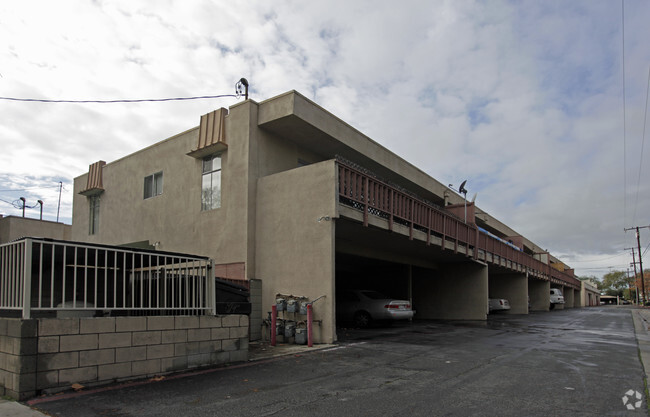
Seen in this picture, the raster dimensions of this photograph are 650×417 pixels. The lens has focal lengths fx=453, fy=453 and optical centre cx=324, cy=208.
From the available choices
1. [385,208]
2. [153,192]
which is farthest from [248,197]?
[153,192]

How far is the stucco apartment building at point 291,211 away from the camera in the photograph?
497 inches

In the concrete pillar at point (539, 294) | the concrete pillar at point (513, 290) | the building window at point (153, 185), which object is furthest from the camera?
the concrete pillar at point (539, 294)

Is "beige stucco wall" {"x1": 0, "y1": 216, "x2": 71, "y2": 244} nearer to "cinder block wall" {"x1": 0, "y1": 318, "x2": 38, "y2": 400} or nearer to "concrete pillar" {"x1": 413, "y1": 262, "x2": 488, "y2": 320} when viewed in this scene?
"concrete pillar" {"x1": 413, "y1": 262, "x2": 488, "y2": 320}

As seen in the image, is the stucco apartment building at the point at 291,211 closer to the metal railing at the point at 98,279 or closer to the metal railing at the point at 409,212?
the metal railing at the point at 409,212

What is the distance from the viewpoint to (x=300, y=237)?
12711mm

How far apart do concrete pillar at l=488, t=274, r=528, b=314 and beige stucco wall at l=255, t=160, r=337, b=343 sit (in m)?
24.9

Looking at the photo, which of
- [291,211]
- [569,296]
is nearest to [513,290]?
[291,211]

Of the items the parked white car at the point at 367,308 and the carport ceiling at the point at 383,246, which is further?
the parked white car at the point at 367,308

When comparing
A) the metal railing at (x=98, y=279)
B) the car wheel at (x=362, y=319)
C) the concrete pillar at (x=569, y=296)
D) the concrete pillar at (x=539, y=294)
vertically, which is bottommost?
the concrete pillar at (x=569, y=296)

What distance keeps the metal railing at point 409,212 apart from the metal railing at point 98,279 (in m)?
5.37

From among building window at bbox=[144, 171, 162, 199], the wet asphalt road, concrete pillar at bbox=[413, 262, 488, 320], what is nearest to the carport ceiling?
concrete pillar at bbox=[413, 262, 488, 320]

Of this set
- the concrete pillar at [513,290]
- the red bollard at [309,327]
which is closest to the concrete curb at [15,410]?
the red bollard at [309,327]

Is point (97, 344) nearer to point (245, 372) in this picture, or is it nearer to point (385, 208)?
point (245, 372)

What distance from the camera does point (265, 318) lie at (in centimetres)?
1312
